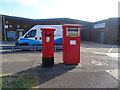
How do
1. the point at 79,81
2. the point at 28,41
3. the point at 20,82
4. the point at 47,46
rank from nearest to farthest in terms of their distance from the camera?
the point at 20,82 < the point at 79,81 < the point at 47,46 < the point at 28,41

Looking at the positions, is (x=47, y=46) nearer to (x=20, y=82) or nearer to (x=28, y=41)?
(x=20, y=82)

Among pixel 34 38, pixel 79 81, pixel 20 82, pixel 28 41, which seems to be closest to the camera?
pixel 20 82

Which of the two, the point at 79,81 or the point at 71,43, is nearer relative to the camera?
the point at 79,81

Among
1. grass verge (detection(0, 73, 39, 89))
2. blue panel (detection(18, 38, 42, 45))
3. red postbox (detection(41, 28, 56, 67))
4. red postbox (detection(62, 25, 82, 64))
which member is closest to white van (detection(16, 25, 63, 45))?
blue panel (detection(18, 38, 42, 45))

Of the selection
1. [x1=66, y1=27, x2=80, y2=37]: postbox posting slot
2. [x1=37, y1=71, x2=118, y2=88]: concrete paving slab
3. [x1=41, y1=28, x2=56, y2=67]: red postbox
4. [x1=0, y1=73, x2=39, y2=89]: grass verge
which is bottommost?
[x1=37, y1=71, x2=118, y2=88]: concrete paving slab

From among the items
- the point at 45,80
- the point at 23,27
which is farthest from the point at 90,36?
the point at 45,80

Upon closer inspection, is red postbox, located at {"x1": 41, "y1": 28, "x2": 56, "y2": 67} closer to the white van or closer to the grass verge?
the grass verge

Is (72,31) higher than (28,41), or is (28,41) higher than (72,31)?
(72,31)

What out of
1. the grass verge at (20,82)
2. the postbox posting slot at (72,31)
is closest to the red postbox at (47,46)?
the postbox posting slot at (72,31)

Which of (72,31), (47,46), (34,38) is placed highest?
(72,31)

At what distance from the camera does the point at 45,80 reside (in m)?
3.65

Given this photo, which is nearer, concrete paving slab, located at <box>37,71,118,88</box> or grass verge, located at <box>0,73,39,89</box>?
grass verge, located at <box>0,73,39,89</box>

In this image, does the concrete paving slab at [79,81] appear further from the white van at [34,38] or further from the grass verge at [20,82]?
the white van at [34,38]

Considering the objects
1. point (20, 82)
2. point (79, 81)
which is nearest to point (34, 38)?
point (20, 82)
